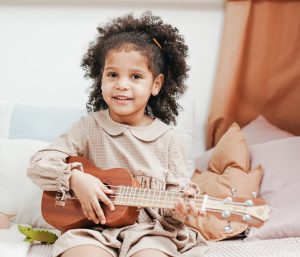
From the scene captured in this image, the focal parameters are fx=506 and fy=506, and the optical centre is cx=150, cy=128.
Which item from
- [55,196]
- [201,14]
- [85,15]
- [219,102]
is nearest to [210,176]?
[219,102]

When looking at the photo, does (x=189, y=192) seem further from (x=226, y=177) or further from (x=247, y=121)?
(x=247, y=121)

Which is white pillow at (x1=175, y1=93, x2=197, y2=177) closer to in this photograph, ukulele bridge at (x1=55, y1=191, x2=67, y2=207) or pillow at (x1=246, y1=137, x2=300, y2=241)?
pillow at (x1=246, y1=137, x2=300, y2=241)

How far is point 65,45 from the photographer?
7.52 feet

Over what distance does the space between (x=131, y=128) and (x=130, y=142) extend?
0.05 m

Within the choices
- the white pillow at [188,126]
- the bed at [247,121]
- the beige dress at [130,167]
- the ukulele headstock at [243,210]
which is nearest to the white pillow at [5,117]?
the bed at [247,121]

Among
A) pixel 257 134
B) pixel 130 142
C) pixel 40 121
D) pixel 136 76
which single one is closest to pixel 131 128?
pixel 130 142

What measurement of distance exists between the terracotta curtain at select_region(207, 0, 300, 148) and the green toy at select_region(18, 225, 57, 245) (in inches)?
35.5

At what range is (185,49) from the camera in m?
1.66

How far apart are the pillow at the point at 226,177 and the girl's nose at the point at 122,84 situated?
0.48 metres

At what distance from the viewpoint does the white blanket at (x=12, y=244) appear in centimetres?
136

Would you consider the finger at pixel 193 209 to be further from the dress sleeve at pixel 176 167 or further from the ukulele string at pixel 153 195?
the dress sleeve at pixel 176 167

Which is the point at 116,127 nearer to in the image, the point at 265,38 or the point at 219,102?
the point at 219,102

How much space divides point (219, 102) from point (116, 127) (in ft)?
2.48

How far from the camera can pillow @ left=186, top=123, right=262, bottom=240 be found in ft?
5.29
